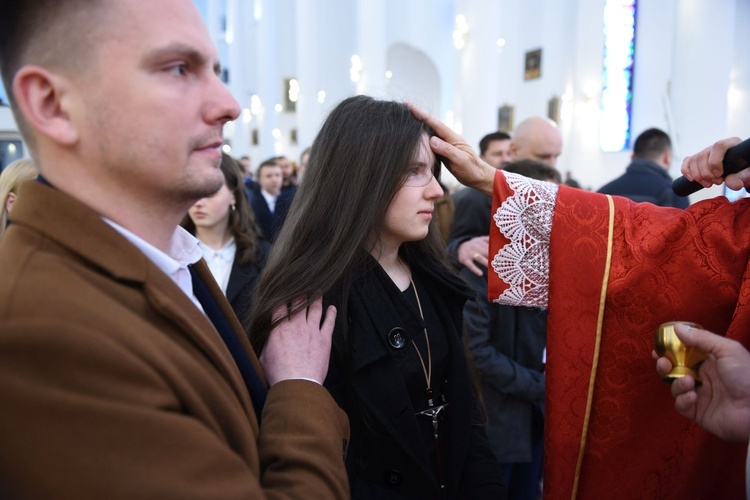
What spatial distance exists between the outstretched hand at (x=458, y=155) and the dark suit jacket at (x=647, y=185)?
2820 millimetres

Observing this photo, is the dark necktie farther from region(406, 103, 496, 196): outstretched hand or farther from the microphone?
the microphone

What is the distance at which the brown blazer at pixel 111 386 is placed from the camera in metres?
0.74

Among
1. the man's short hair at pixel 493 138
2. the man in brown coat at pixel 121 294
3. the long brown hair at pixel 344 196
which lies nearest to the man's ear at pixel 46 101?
the man in brown coat at pixel 121 294

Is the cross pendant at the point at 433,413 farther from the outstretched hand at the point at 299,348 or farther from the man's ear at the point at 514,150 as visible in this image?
the man's ear at the point at 514,150

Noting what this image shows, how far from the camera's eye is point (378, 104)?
1775 millimetres

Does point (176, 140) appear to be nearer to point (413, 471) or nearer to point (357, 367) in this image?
point (357, 367)

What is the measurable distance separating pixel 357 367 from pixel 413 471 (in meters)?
0.33

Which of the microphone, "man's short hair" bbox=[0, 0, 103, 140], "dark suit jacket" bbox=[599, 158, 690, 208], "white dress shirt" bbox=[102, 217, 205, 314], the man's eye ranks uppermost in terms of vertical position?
"man's short hair" bbox=[0, 0, 103, 140]

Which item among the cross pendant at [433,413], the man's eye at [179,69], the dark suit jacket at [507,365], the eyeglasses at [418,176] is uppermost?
the man's eye at [179,69]

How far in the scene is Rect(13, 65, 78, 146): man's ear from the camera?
900 millimetres

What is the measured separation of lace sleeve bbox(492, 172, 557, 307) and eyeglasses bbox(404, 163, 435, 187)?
0.94 ft

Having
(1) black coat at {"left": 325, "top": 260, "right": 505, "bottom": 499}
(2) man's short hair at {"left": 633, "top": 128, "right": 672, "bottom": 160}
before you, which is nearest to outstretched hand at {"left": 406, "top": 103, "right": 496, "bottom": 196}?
(1) black coat at {"left": 325, "top": 260, "right": 505, "bottom": 499}

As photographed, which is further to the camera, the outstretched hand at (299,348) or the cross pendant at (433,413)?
the cross pendant at (433,413)

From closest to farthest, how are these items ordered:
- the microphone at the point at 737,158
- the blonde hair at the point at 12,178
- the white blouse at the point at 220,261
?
the microphone at the point at 737,158
the blonde hair at the point at 12,178
the white blouse at the point at 220,261
